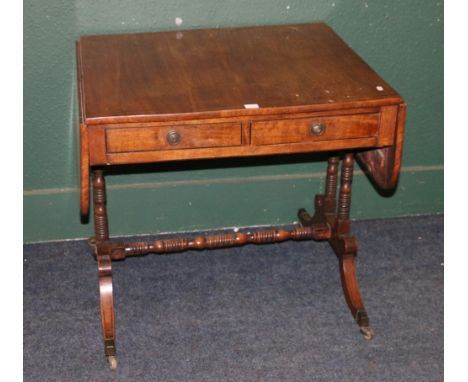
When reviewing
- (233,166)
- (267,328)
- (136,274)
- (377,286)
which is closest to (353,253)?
(377,286)

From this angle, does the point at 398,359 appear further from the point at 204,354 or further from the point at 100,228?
the point at 100,228

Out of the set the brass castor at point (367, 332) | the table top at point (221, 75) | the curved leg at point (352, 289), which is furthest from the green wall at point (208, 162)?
the brass castor at point (367, 332)

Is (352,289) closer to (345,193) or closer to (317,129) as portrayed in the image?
(345,193)

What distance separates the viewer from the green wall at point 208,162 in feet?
9.71

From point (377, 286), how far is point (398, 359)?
45 centimetres

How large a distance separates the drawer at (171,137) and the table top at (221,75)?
5 centimetres

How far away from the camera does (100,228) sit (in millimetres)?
2861

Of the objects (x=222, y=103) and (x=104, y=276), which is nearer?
(x=222, y=103)

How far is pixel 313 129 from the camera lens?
93.1 inches

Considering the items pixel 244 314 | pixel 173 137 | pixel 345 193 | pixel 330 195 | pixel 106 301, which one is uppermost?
pixel 173 137

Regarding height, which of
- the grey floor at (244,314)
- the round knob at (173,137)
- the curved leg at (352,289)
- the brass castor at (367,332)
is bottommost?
the grey floor at (244,314)

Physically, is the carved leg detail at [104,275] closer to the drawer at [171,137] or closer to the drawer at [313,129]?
the drawer at [171,137]

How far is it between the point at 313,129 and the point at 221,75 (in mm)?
353

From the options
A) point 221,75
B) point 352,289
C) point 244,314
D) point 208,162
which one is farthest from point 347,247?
point 221,75
